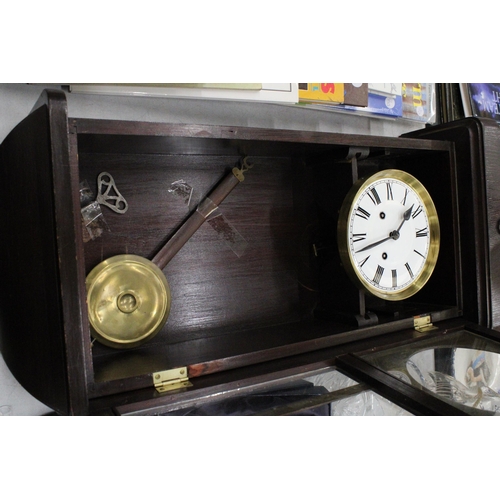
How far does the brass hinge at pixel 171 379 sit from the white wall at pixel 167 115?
13.8 inches

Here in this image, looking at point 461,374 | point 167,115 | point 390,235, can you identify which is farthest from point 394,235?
point 167,115

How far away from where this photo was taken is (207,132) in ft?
2.89

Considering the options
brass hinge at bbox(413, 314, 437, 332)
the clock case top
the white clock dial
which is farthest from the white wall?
brass hinge at bbox(413, 314, 437, 332)

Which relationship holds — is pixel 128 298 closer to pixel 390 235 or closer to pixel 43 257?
pixel 43 257

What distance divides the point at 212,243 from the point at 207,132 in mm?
313

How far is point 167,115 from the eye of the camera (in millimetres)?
1172

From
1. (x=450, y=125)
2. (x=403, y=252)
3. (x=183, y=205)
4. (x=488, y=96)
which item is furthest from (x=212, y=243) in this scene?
(x=488, y=96)

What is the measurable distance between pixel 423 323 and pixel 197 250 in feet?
1.76

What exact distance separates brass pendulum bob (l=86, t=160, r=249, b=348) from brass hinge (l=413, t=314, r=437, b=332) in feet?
1.81

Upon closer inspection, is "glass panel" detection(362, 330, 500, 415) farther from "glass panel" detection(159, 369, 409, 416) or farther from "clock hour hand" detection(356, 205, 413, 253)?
"clock hour hand" detection(356, 205, 413, 253)

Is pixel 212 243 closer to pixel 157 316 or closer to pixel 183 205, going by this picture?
pixel 183 205

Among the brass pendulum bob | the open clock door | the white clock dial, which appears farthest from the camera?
the white clock dial

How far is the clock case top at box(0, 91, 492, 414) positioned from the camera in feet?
2.43

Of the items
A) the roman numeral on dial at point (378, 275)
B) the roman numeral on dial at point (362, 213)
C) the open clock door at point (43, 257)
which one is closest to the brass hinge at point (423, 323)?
the roman numeral on dial at point (378, 275)
